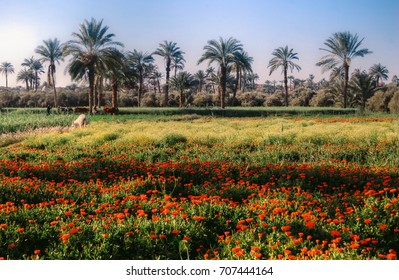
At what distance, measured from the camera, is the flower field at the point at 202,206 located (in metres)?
4.20

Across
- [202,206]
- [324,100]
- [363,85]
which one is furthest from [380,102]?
[202,206]

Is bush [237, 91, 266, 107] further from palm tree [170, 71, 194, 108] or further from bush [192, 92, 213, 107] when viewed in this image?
palm tree [170, 71, 194, 108]

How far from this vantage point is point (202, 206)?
17.9 ft

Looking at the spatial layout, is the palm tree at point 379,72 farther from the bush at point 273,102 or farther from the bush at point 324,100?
the bush at point 273,102

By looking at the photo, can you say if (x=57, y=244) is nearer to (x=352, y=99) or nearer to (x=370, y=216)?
(x=370, y=216)

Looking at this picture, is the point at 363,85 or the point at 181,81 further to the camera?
the point at 181,81

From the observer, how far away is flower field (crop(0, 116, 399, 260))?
13.8 feet

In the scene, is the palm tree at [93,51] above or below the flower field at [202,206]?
above

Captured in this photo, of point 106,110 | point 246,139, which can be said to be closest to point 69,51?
point 106,110

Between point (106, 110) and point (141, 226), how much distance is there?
91.1 ft

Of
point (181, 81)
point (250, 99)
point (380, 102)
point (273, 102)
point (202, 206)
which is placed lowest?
point (202, 206)

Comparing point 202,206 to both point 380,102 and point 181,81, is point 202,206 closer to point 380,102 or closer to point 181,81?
point 380,102

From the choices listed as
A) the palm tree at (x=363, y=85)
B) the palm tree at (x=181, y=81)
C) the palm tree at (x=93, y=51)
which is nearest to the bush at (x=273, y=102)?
the palm tree at (x=181, y=81)

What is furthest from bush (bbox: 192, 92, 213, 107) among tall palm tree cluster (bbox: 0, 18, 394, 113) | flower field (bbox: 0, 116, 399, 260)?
flower field (bbox: 0, 116, 399, 260)
